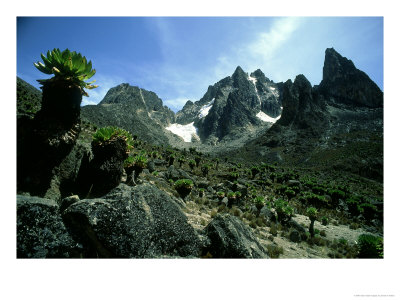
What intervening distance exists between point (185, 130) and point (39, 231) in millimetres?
186328

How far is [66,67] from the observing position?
4121 millimetres

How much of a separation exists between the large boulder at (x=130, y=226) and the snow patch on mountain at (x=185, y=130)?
555 ft

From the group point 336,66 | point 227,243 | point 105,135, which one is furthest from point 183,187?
point 336,66

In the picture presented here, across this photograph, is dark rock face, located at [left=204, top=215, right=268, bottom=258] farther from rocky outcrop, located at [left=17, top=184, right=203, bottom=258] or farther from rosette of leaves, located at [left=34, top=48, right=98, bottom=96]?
rosette of leaves, located at [left=34, top=48, right=98, bottom=96]

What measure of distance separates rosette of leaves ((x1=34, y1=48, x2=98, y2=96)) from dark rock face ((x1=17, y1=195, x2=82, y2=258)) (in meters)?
2.54

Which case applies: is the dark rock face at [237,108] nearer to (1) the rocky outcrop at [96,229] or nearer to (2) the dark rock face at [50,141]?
(2) the dark rock face at [50,141]

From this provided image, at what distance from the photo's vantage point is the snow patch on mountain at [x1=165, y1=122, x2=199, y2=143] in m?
177

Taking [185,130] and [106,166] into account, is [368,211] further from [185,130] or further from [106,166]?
[185,130]

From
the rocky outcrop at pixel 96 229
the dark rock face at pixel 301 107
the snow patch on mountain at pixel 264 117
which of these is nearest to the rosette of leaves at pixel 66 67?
the rocky outcrop at pixel 96 229

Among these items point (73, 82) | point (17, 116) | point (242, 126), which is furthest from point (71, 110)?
point (242, 126)

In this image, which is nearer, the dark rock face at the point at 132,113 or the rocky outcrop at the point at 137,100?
the dark rock face at the point at 132,113

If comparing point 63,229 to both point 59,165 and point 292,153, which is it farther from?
point 292,153

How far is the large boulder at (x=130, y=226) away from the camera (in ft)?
9.59

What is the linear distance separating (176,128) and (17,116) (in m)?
188
